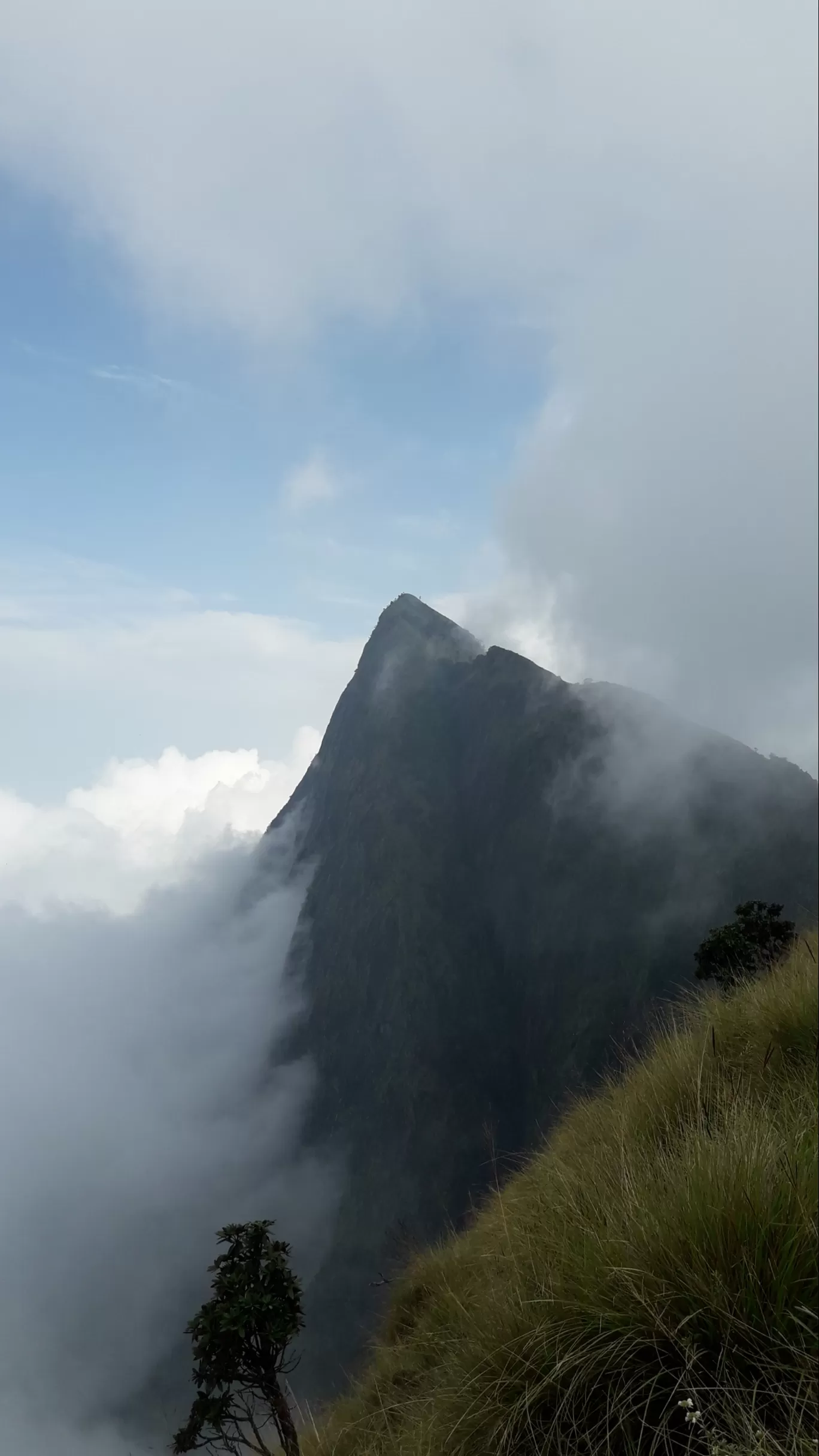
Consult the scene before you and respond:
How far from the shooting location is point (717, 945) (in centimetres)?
1877

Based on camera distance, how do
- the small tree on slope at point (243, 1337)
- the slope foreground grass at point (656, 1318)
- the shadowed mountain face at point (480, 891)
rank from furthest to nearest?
the shadowed mountain face at point (480, 891) → the small tree on slope at point (243, 1337) → the slope foreground grass at point (656, 1318)

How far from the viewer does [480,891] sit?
124 m

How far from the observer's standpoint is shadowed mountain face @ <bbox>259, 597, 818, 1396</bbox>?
8638cm

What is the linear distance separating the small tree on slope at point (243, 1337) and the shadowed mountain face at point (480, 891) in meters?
65.5

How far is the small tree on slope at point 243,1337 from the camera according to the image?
8.86 meters

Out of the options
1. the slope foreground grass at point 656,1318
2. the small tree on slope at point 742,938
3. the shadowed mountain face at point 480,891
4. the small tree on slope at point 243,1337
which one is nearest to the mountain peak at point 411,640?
the shadowed mountain face at point 480,891

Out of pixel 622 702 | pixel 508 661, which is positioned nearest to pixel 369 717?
pixel 508 661

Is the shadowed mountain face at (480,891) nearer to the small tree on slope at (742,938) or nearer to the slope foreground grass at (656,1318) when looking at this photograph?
the small tree on slope at (742,938)

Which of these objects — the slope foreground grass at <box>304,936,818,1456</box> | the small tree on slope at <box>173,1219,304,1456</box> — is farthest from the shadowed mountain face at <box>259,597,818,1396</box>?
the slope foreground grass at <box>304,936,818,1456</box>

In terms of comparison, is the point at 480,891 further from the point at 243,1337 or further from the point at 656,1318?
the point at 656,1318

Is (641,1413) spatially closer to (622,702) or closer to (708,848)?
(708,848)

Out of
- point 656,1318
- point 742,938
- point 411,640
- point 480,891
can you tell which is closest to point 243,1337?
point 656,1318

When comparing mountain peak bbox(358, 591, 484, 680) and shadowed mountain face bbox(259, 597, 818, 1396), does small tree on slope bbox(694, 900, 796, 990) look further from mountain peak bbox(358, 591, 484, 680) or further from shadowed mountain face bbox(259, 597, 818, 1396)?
mountain peak bbox(358, 591, 484, 680)

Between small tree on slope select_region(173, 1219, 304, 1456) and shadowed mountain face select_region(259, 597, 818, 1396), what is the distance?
65501 millimetres
